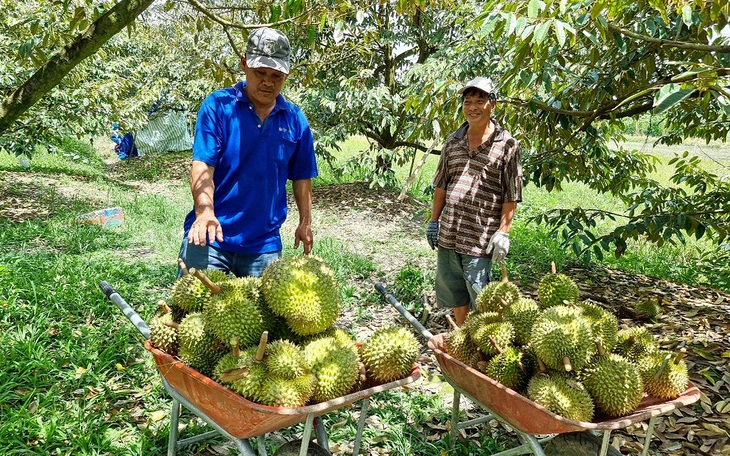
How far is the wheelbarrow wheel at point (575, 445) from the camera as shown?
83.5 inches

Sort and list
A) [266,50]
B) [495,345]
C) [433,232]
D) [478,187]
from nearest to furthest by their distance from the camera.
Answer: [495,345] → [266,50] → [478,187] → [433,232]

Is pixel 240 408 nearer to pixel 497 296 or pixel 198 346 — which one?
pixel 198 346

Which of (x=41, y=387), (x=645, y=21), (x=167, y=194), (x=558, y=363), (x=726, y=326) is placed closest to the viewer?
(x=558, y=363)

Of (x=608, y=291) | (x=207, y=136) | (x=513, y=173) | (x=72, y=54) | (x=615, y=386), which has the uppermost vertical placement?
(x=72, y=54)

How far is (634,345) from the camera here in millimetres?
2133

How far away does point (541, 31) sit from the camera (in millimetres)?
2018

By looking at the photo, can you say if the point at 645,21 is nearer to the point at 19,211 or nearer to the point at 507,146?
the point at 507,146

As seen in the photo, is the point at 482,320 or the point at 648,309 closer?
the point at 482,320

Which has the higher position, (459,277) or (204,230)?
(204,230)

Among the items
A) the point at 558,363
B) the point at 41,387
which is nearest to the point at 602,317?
the point at 558,363

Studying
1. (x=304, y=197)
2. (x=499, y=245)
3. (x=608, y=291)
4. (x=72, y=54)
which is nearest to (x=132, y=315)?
(x=304, y=197)

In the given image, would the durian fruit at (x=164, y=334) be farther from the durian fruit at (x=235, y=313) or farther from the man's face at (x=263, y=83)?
the man's face at (x=263, y=83)

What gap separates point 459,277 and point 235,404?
219 centimetres

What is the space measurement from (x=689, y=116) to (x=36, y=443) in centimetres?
521
